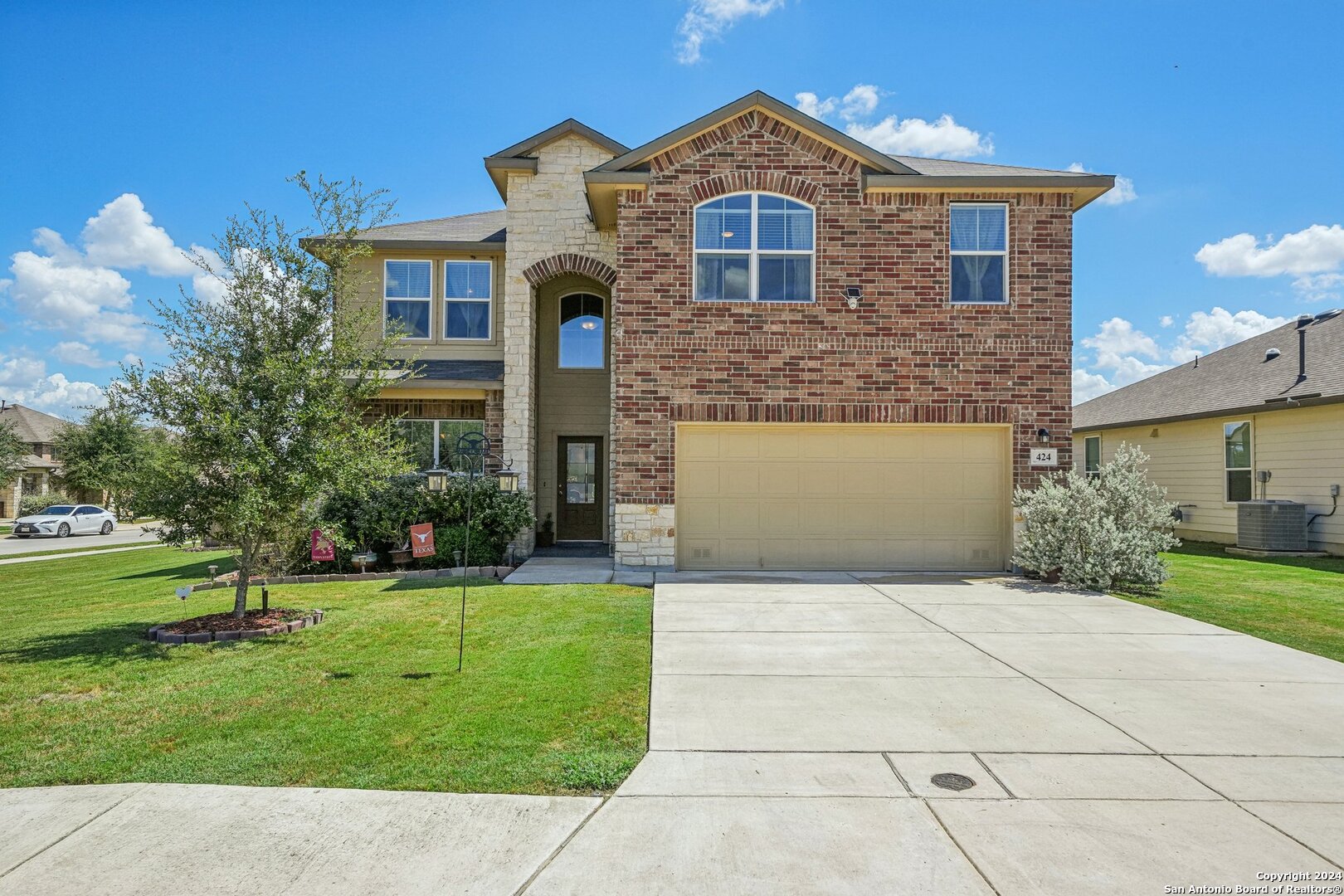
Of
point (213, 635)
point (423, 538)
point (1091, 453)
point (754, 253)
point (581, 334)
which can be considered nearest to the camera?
point (213, 635)

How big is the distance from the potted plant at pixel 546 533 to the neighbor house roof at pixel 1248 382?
14225 mm

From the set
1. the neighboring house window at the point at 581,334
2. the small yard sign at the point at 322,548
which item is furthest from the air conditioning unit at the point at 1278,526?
the small yard sign at the point at 322,548

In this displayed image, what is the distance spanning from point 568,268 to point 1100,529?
983cm

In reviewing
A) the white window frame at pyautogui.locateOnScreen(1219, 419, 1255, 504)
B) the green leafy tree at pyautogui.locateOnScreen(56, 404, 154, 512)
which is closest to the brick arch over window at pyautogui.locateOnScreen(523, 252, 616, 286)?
the white window frame at pyautogui.locateOnScreen(1219, 419, 1255, 504)

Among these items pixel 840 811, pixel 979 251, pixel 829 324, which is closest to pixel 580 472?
pixel 829 324

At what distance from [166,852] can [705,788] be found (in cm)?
252

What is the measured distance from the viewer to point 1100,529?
35.2 ft

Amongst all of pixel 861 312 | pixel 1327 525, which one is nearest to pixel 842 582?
pixel 861 312

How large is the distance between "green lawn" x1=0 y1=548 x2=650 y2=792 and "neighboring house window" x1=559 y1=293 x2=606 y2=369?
745cm

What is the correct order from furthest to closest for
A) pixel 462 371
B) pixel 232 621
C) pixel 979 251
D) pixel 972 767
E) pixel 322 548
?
pixel 462 371, pixel 979 251, pixel 322 548, pixel 232 621, pixel 972 767

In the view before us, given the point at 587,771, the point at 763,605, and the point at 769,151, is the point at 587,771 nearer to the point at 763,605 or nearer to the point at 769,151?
the point at 763,605

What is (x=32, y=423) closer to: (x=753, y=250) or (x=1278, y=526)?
(x=753, y=250)

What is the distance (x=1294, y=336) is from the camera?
17875mm

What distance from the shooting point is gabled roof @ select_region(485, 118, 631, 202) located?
46.9 ft
